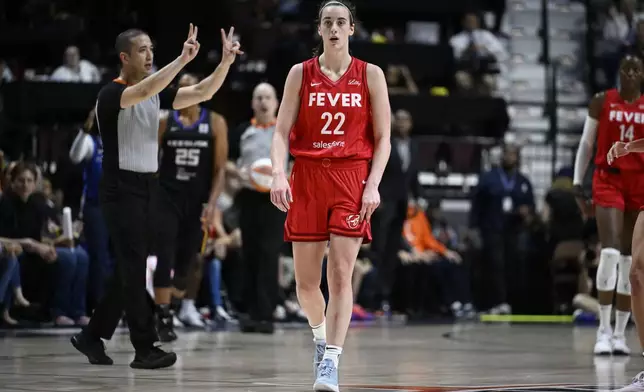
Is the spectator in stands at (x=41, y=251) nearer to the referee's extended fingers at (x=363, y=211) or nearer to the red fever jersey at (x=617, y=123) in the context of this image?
the red fever jersey at (x=617, y=123)

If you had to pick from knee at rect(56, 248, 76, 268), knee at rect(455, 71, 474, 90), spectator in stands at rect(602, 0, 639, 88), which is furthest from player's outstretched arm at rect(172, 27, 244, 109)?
spectator in stands at rect(602, 0, 639, 88)

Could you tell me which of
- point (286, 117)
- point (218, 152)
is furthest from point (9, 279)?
point (286, 117)

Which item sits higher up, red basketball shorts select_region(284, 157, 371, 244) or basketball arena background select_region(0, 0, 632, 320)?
basketball arena background select_region(0, 0, 632, 320)

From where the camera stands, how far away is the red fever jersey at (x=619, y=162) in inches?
366

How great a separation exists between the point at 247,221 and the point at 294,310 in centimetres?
223

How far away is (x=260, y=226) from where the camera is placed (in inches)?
474

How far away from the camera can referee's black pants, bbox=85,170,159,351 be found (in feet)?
25.1

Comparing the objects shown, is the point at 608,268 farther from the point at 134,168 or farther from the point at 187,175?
the point at 134,168

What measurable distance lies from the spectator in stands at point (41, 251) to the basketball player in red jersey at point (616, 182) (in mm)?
4870

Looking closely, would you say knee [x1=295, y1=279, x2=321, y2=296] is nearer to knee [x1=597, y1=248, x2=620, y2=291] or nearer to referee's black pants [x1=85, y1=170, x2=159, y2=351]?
referee's black pants [x1=85, y1=170, x2=159, y2=351]

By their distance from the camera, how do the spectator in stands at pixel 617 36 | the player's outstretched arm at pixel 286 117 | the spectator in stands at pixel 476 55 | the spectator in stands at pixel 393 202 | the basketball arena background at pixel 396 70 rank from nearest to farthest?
the player's outstretched arm at pixel 286 117 < the spectator in stands at pixel 393 202 < the basketball arena background at pixel 396 70 < the spectator in stands at pixel 476 55 < the spectator in stands at pixel 617 36

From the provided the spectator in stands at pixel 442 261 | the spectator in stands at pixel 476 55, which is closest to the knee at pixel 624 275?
the spectator in stands at pixel 442 261

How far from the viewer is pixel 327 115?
664 cm

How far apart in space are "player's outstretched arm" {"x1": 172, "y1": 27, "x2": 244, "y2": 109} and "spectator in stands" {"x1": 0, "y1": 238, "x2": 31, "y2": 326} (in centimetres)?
412
